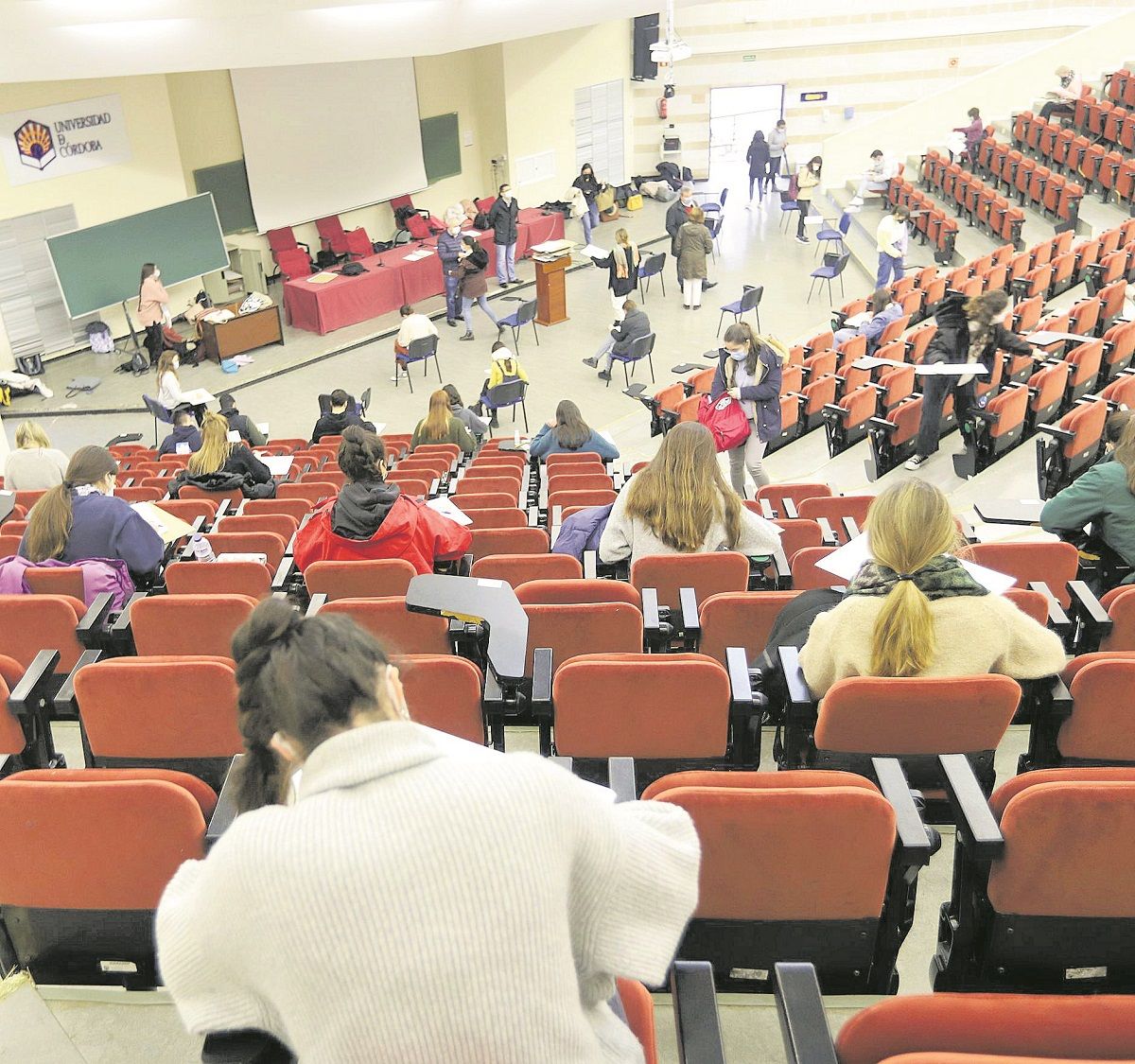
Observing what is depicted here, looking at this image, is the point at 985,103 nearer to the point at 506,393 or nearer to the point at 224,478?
the point at 506,393

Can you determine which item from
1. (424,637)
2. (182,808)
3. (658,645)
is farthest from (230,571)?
(182,808)

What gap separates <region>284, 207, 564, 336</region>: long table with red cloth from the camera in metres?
12.9

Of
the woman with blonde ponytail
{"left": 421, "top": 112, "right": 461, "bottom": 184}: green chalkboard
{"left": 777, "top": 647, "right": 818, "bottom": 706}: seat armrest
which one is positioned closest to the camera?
the woman with blonde ponytail

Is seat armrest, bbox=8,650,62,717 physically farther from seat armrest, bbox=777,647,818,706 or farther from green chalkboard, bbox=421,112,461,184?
green chalkboard, bbox=421,112,461,184

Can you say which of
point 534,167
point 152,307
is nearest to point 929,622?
point 152,307

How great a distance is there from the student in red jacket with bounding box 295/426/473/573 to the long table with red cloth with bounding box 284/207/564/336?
9.17 meters

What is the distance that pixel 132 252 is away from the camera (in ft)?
41.0

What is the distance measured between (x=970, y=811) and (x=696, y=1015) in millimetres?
734

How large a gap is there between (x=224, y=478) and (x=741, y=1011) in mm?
4801

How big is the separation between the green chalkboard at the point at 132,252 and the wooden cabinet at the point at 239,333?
104 centimetres

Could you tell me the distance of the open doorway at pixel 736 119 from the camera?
785 inches

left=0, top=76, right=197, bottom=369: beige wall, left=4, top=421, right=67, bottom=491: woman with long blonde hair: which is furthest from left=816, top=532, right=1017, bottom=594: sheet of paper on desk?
left=0, top=76, right=197, bottom=369: beige wall

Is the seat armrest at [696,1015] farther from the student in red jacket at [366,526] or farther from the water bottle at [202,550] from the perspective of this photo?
the water bottle at [202,550]

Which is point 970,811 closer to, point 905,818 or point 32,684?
point 905,818
